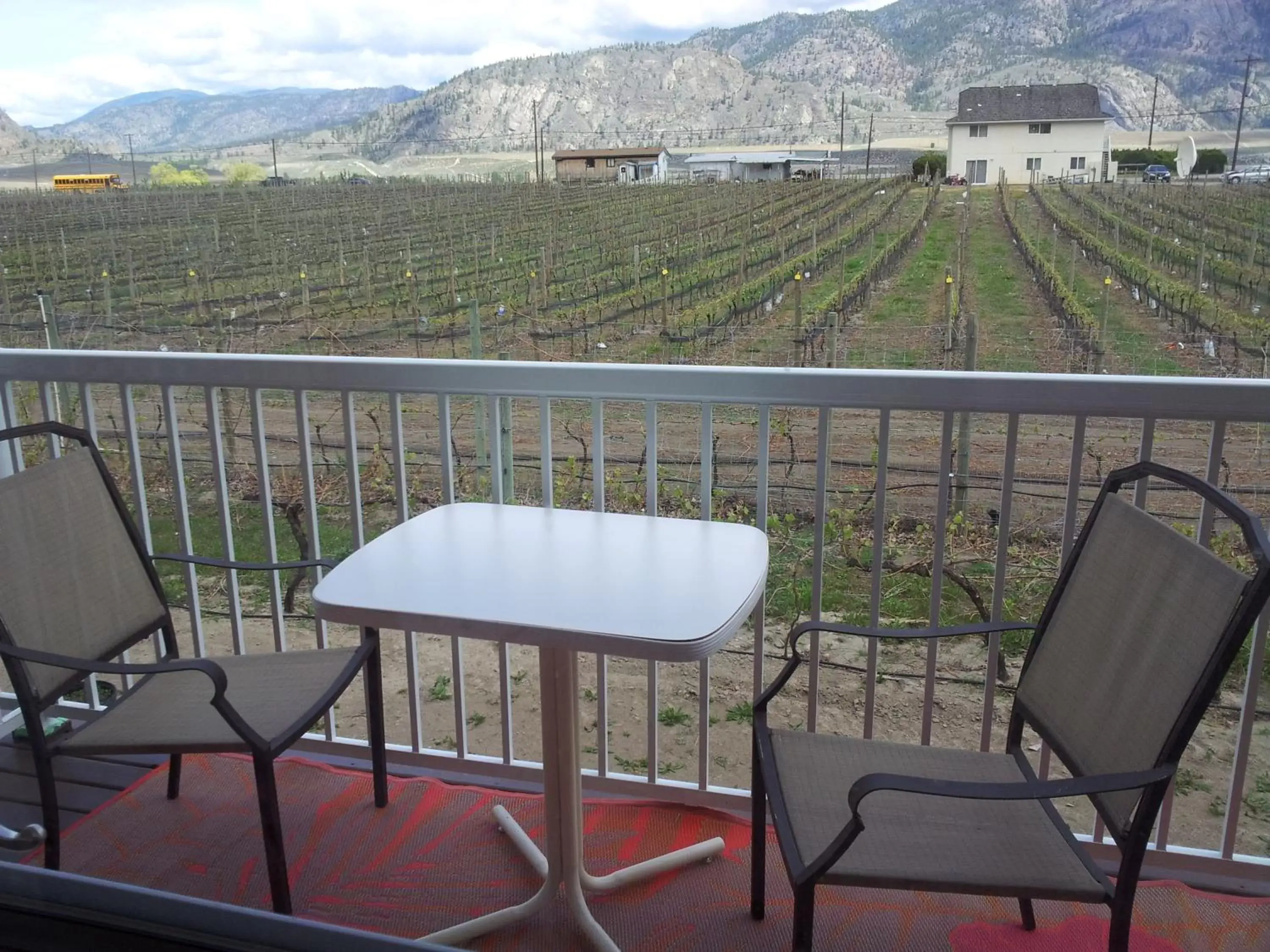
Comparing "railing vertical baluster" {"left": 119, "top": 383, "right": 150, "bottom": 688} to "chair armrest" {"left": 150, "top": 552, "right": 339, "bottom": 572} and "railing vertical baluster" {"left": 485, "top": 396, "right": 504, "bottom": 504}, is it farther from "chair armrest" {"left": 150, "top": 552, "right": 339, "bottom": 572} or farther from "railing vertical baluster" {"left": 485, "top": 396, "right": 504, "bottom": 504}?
"railing vertical baluster" {"left": 485, "top": 396, "right": 504, "bottom": 504}

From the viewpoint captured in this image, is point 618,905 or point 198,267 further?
point 198,267

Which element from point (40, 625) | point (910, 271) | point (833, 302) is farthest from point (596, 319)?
point (40, 625)

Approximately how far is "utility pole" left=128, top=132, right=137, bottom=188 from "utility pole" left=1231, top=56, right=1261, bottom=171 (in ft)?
10.9

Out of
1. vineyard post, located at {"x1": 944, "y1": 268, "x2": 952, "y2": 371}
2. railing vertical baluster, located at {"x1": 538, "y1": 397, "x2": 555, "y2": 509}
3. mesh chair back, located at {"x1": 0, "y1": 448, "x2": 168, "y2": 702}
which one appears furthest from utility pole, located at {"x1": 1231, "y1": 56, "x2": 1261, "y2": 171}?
mesh chair back, located at {"x1": 0, "y1": 448, "x2": 168, "y2": 702}

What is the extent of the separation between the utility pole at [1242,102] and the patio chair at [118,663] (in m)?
2.48

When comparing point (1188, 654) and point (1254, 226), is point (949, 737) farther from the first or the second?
point (1188, 654)

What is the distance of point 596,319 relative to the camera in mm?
3268

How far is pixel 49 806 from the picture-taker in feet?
5.93

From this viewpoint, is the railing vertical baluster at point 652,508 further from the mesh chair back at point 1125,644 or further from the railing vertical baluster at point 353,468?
the mesh chair back at point 1125,644

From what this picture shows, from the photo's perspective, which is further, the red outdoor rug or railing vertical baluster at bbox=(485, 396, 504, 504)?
railing vertical baluster at bbox=(485, 396, 504, 504)

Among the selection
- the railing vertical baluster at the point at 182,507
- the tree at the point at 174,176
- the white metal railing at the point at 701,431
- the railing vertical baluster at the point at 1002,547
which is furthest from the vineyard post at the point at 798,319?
the tree at the point at 174,176

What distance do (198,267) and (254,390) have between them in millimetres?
1407

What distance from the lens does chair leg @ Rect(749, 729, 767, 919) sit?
174 cm

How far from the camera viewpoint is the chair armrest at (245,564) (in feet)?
6.93
